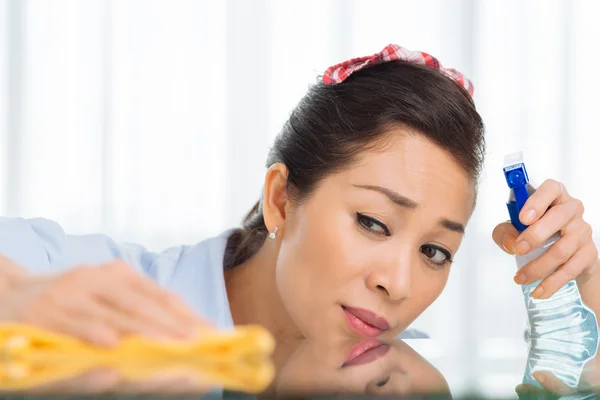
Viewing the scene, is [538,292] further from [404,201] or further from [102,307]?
[102,307]

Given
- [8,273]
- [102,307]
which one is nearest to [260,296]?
[8,273]

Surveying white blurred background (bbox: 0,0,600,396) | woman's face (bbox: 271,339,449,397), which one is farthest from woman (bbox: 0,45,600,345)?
white blurred background (bbox: 0,0,600,396)

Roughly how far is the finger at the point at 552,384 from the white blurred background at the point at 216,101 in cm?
303

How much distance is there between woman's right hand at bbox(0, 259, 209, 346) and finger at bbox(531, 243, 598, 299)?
869mm

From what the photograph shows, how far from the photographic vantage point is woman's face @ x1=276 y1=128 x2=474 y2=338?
4.13 feet

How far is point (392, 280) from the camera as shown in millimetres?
1241

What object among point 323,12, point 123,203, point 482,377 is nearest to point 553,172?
point 323,12

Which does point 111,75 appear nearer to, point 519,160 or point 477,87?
point 477,87

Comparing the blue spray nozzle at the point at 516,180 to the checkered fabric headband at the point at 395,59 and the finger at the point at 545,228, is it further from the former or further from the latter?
the checkered fabric headband at the point at 395,59

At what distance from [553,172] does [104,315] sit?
3.45 metres

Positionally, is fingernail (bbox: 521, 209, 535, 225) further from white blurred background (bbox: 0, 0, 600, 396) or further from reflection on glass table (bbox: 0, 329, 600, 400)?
white blurred background (bbox: 0, 0, 600, 396)

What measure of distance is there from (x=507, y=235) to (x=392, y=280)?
0.26 metres

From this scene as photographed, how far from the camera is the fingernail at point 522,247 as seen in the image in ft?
4.00

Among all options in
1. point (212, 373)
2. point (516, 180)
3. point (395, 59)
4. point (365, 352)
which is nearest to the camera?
point (212, 373)
